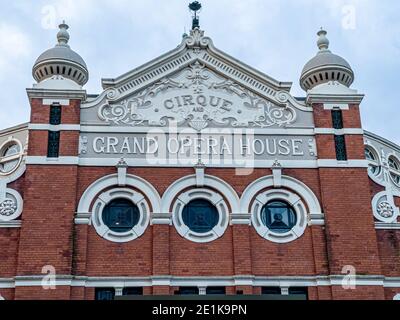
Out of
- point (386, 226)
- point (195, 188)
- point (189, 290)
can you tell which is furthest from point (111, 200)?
point (386, 226)

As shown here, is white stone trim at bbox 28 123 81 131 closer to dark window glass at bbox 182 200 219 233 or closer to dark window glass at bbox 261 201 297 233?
dark window glass at bbox 182 200 219 233

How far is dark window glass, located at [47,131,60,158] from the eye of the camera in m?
20.2

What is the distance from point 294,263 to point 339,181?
3.03 meters

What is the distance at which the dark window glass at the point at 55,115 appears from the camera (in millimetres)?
20703

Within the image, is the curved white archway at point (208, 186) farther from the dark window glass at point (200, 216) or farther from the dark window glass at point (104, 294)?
the dark window glass at point (104, 294)

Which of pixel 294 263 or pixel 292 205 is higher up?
pixel 292 205

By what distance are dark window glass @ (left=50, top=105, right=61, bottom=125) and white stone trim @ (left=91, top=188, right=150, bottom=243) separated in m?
2.88

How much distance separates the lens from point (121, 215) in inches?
785

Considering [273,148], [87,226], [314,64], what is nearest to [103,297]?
[87,226]

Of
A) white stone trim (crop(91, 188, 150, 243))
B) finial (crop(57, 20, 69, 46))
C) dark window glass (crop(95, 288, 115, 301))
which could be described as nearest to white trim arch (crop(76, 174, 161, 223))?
white stone trim (crop(91, 188, 150, 243))

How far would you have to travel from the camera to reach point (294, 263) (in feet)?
64.0

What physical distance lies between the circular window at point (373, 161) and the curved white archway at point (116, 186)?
755cm
